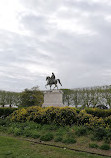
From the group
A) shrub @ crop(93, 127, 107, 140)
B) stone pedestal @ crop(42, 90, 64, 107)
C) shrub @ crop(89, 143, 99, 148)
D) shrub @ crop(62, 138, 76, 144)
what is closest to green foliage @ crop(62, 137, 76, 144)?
shrub @ crop(62, 138, 76, 144)

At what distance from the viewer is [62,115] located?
908cm

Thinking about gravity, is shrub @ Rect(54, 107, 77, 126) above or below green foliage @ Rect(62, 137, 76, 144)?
above

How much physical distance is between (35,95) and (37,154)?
92.9 feet

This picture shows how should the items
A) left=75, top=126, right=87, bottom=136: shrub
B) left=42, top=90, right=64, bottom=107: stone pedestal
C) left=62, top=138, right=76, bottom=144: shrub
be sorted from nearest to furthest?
left=62, top=138, right=76, bottom=144: shrub
left=75, top=126, right=87, bottom=136: shrub
left=42, top=90, right=64, bottom=107: stone pedestal

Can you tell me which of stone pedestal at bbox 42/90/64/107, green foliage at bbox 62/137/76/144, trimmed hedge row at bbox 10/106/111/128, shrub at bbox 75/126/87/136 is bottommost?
green foliage at bbox 62/137/76/144

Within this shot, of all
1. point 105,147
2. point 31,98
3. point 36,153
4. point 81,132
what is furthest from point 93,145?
point 31,98

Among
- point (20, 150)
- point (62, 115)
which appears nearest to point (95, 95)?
point (62, 115)

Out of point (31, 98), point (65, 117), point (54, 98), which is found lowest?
point (65, 117)

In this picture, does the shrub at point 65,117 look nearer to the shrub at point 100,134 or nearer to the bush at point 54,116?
the bush at point 54,116

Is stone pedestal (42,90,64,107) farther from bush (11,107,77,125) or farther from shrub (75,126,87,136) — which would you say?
shrub (75,126,87,136)

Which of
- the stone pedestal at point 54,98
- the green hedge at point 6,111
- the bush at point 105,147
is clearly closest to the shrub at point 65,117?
the bush at point 105,147

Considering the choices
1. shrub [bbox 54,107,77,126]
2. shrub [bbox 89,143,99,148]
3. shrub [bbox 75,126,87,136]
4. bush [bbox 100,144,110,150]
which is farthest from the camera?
shrub [bbox 54,107,77,126]

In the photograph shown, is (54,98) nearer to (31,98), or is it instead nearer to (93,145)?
(93,145)

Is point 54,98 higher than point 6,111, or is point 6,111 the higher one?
point 54,98
